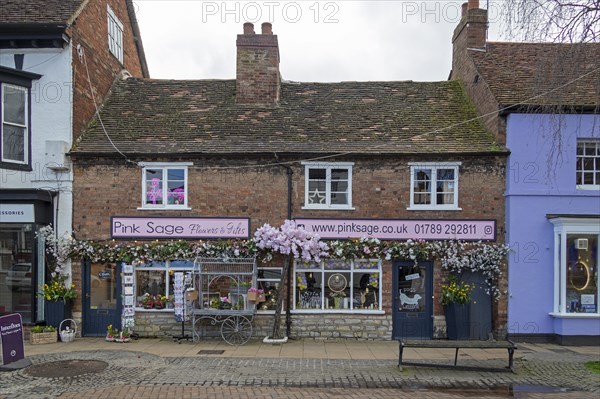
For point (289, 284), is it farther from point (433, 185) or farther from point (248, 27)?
point (248, 27)

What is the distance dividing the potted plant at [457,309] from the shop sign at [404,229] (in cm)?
128

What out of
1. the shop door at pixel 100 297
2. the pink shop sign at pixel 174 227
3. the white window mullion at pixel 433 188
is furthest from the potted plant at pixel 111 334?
the white window mullion at pixel 433 188

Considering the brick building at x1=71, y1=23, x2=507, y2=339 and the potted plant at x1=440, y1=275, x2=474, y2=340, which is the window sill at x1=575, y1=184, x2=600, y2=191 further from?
the potted plant at x1=440, y1=275, x2=474, y2=340

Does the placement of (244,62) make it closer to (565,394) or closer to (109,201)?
(109,201)

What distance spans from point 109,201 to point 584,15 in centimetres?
1103

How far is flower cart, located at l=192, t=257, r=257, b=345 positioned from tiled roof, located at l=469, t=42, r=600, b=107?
7.51 metres

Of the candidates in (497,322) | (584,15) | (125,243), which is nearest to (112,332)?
(125,243)

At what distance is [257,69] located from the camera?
613 inches

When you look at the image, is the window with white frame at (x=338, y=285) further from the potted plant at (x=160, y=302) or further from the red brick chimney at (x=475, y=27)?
the red brick chimney at (x=475, y=27)

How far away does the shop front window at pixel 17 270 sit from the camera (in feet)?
43.1

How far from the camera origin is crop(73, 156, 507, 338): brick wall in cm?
1354

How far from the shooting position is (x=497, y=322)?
43.8 ft

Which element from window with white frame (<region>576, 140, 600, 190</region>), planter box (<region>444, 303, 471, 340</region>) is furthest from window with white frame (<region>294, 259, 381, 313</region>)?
window with white frame (<region>576, 140, 600, 190</region>)

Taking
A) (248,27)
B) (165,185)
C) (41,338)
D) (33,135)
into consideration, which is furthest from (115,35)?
(41,338)
